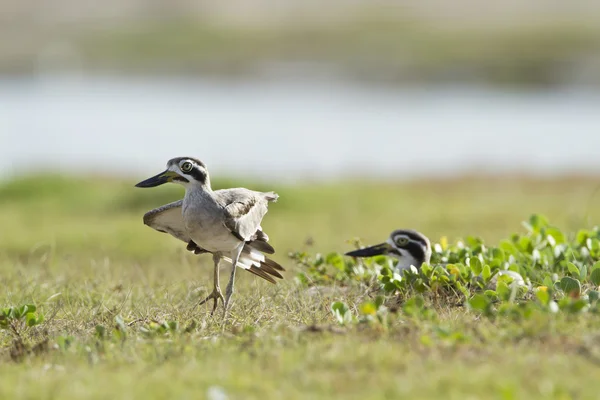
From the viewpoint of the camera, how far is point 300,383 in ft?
13.4

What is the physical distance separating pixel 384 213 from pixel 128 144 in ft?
A: 37.9

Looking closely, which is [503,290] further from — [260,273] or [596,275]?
[260,273]

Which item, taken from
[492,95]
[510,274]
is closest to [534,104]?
[492,95]

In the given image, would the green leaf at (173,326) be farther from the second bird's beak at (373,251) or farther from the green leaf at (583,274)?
the green leaf at (583,274)

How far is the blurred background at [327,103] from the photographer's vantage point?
14.6 metres

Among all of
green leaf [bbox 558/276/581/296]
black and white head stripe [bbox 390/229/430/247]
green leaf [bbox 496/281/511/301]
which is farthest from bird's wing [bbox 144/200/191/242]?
green leaf [bbox 558/276/581/296]

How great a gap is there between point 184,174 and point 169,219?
0.45m

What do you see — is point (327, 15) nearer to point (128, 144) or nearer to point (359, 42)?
point (359, 42)

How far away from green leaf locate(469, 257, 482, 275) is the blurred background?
241 cm

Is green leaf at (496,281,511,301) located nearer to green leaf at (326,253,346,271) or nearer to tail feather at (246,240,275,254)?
green leaf at (326,253,346,271)

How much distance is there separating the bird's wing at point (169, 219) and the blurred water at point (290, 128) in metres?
8.40

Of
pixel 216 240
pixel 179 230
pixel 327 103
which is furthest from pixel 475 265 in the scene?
pixel 327 103

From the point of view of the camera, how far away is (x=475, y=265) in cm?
606

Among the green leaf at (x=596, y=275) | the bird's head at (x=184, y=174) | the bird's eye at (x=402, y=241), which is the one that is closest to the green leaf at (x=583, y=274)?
the green leaf at (x=596, y=275)
